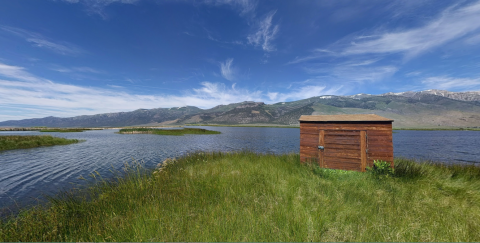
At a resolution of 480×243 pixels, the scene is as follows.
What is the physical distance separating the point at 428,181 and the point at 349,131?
156 inches

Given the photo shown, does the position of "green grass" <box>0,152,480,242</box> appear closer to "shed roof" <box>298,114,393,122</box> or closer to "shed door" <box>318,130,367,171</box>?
"shed door" <box>318,130,367,171</box>

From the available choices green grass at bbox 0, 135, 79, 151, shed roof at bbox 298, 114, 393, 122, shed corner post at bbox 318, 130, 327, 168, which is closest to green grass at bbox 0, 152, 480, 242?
shed corner post at bbox 318, 130, 327, 168

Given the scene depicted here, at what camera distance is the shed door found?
369 inches

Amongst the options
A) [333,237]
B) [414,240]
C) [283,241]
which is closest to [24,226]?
[283,241]

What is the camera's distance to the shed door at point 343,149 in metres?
9.38

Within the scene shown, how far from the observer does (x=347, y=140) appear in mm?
9742

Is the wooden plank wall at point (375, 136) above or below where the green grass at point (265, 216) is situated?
above

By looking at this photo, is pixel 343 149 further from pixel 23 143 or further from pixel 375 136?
pixel 23 143

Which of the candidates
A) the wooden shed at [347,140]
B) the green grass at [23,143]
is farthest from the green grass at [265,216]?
the green grass at [23,143]

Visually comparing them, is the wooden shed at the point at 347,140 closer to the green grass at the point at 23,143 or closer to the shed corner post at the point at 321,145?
the shed corner post at the point at 321,145

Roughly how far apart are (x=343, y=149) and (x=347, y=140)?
577 millimetres

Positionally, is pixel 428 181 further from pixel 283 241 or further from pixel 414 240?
pixel 283 241

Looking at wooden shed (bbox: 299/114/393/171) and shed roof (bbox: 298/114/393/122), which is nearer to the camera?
wooden shed (bbox: 299/114/393/171)

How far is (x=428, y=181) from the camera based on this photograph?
8.08 metres
